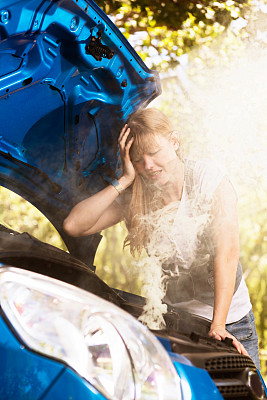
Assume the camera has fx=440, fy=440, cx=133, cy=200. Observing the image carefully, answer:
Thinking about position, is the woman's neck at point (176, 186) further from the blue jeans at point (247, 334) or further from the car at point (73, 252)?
the blue jeans at point (247, 334)

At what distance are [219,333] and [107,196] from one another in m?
0.76

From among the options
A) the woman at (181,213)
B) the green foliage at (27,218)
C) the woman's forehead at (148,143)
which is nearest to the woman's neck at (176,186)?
the woman at (181,213)

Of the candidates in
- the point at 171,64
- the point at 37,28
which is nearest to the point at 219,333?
the point at 37,28

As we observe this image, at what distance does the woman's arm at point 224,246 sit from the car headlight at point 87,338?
76 centimetres

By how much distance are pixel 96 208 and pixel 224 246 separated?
583mm

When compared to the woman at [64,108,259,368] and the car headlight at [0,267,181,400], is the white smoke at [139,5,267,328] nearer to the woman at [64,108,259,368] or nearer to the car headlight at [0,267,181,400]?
the woman at [64,108,259,368]

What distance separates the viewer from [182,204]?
1.92 metres

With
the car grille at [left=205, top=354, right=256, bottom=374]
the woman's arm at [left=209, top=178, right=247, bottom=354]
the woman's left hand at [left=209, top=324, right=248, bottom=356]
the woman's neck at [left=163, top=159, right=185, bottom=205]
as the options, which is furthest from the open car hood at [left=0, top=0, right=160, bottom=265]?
the car grille at [left=205, top=354, right=256, bottom=374]

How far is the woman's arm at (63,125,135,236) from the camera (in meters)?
1.94

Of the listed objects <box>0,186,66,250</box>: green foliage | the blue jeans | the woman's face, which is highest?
the woman's face

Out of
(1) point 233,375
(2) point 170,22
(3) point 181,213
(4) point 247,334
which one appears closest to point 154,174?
(3) point 181,213

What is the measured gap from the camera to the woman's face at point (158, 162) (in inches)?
74.1

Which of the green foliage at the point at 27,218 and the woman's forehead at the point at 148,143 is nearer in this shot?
the woman's forehead at the point at 148,143

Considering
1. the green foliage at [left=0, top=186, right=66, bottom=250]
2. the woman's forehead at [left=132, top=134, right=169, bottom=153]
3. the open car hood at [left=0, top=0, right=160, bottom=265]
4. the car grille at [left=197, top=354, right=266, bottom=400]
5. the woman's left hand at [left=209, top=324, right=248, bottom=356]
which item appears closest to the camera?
the car grille at [left=197, top=354, right=266, bottom=400]
